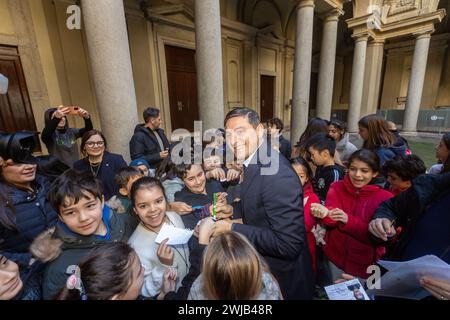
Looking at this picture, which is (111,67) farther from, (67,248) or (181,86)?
(181,86)

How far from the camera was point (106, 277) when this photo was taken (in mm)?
1066

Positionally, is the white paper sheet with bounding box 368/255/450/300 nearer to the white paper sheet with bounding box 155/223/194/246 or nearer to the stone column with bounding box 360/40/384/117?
the white paper sheet with bounding box 155/223/194/246

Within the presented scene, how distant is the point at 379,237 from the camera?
4.87 ft

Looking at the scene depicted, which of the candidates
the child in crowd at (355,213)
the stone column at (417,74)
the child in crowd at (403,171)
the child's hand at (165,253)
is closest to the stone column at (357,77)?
the stone column at (417,74)

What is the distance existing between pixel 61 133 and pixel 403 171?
3987 millimetres

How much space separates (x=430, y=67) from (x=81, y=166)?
20577 millimetres

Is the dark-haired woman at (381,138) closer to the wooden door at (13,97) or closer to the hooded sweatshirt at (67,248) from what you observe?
the hooded sweatshirt at (67,248)

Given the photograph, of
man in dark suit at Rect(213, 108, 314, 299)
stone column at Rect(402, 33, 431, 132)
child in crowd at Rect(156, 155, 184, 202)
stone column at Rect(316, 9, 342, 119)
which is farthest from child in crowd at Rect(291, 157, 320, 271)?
stone column at Rect(402, 33, 431, 132)

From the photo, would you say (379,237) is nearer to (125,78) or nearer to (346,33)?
(125,78)

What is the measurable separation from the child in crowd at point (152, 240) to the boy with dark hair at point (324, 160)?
157 cm

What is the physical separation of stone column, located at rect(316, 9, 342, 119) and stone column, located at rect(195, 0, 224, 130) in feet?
16.5

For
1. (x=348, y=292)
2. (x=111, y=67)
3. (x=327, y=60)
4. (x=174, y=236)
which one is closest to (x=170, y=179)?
(x=174, y=236)
